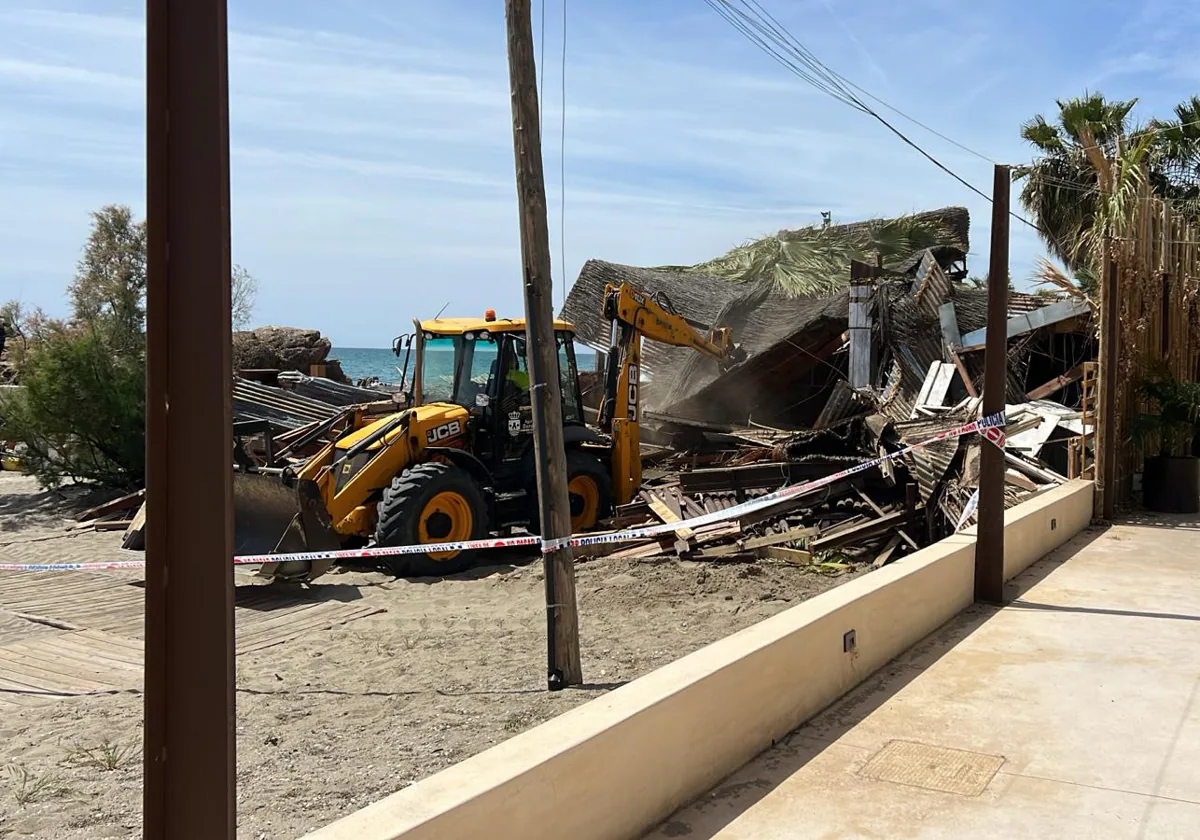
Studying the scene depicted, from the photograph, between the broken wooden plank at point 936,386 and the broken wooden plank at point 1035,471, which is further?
the broken wooden plank at point 936,386

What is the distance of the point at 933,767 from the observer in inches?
191

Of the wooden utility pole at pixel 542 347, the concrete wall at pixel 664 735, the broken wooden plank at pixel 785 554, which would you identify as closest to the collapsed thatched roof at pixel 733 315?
the broken wooden plank at pixel 785 554

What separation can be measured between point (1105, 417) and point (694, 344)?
578cm

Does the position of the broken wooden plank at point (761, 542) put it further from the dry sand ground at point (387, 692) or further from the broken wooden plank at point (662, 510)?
the dry sand ground at point (387, 692)

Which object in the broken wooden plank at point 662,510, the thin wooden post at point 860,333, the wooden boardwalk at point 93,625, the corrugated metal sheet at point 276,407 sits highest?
the thin wooden post at point 860,333

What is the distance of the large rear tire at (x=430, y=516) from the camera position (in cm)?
1120

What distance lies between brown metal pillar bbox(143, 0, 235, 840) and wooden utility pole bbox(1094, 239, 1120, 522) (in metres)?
11.5

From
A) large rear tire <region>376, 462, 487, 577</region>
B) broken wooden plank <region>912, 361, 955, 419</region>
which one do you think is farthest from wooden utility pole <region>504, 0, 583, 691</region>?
broken wooden plank <region>912, 361, 955, 419</region>

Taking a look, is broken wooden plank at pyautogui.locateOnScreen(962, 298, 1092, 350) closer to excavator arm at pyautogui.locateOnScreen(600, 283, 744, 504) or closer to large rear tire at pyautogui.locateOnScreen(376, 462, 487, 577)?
excavator arm at pyautogui.locateOnScreen(600, 283, 744, 504)

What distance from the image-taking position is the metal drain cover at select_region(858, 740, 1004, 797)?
4.63m

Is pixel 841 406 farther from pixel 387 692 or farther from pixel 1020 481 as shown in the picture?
pixel 387 692

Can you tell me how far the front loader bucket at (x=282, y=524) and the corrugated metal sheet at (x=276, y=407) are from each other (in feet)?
21.6

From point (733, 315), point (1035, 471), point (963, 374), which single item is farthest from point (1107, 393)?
point (733, 315)

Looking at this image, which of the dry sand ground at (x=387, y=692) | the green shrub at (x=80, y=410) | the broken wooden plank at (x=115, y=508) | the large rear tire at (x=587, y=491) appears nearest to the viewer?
the dry sand ground at (x=387, y=692)
